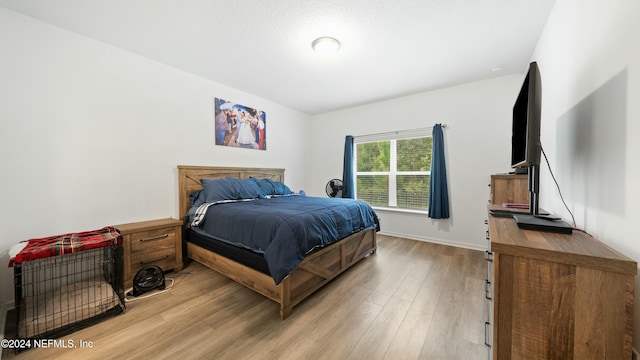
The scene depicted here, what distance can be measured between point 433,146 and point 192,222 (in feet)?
11.8

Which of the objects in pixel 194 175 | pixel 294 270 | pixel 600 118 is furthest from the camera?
pixel 194 175

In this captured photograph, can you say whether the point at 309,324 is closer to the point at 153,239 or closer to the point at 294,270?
the point at 294,270

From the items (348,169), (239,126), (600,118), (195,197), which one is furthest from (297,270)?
(348,169)

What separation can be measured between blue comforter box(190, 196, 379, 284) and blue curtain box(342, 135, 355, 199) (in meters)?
1.76

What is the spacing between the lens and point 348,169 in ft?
14.5

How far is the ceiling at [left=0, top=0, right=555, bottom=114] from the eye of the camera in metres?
1.80

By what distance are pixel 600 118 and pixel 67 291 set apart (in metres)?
3.96

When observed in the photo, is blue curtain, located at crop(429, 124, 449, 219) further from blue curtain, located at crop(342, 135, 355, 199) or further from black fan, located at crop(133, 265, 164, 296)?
black fan, located at crop(133, 265, 164, 296)

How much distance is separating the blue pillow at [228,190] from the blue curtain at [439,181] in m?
2.72

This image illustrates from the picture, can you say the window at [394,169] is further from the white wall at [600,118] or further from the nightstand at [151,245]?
the nightstand at [151,245]

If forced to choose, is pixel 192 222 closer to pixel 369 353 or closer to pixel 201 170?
pixel 201 170

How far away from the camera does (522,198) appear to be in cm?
207

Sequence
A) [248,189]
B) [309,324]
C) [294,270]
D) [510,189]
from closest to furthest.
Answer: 1. [309,324]
2. [294,270]
3. [510,189]
4. [248,189]

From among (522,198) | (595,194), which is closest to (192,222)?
(595,194)
